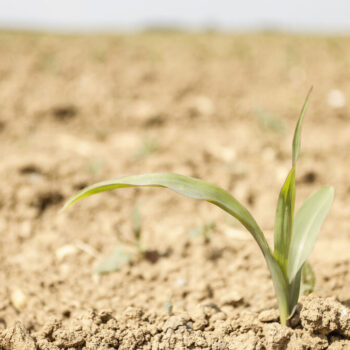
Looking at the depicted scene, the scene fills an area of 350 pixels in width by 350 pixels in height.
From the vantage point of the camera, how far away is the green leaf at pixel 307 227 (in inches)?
46.9

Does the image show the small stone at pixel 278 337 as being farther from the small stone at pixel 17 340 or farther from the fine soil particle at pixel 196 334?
the small stone at pixel 17 340

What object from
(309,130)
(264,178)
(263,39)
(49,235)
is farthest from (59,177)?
(263,39)

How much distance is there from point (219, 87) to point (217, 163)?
1483 millimetres

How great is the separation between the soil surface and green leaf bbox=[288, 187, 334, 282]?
116 millimetres

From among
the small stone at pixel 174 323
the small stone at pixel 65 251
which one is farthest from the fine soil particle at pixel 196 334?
the small stone at pixel 65 251

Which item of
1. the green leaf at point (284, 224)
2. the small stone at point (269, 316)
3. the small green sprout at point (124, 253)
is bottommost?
the small stone at point (269, 316)

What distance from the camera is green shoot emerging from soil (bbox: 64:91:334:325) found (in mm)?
1050

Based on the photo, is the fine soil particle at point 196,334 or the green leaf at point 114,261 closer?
the fine soil particle at point 196,334

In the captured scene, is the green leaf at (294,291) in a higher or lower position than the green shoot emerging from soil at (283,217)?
lower

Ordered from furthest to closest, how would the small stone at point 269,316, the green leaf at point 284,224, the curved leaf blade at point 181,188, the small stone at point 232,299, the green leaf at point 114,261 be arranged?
the green leaf at point 114,261 → the small stone at point 232,299 → the small stone at point 269,316 → the green leaf at point 284,224 → the curved leaf blade at point 181,188

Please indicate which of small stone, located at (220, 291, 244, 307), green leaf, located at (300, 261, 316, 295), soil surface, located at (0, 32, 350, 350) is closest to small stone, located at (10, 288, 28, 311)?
soil surface, located at (0, 32, 350, 350)

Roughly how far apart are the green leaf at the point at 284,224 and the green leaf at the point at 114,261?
71 centimetres

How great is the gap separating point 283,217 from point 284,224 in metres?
0.02

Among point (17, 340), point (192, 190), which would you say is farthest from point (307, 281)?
point (17, 340)
